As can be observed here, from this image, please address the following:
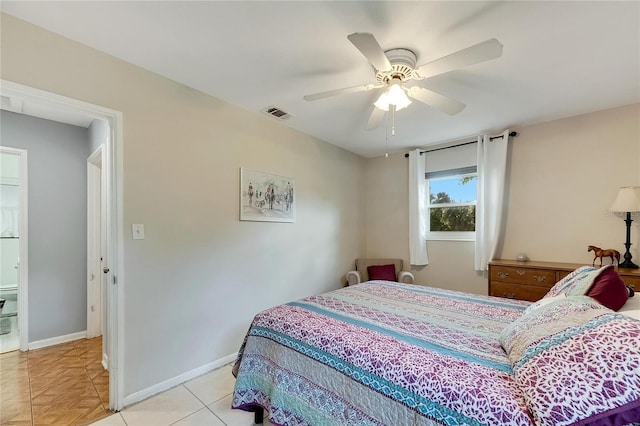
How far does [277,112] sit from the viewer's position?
9.47 feet

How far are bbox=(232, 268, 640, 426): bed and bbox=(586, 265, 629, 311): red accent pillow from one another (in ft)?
0.29

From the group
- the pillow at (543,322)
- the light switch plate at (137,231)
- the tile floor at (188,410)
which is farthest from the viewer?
the light switch plate at (137,231)

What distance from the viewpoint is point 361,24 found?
1634 millimetres

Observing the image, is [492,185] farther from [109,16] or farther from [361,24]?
[109,16]

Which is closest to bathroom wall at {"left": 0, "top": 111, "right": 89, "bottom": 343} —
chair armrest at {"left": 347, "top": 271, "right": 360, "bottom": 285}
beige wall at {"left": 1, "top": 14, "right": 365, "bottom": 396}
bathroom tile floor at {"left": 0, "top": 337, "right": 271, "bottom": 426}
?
bathroom tile floor at {"left": 0, "top": 337, "right": 271, "bottom": 426}

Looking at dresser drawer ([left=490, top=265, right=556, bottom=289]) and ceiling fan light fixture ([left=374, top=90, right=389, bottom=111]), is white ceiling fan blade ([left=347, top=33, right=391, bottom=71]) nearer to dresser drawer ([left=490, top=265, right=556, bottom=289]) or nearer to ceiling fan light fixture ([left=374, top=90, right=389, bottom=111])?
ceiling fan light fixture ([left=374, top=90, right=389, bottom=111])

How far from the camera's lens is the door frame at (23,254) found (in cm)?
286

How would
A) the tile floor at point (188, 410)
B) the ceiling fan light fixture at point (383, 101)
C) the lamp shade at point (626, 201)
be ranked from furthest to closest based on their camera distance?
the lamp shade at point (626, 201) → the ceiling fan light fixture at point (383, 101) → the tile floor at point (188, 410)

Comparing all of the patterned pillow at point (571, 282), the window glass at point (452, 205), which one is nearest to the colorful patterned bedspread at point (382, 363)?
the patterned pillow at point (571, 282)

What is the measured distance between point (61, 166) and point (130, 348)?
2416mm

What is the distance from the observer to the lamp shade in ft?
7.91

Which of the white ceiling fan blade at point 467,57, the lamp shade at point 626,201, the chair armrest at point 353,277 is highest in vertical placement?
the white ceiling fan blade at point 467,57

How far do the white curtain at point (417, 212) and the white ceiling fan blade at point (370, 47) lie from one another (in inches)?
Result: 94.8

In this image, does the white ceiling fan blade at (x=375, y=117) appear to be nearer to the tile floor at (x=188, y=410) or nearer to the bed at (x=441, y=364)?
the bed at (x=441, y=364)
